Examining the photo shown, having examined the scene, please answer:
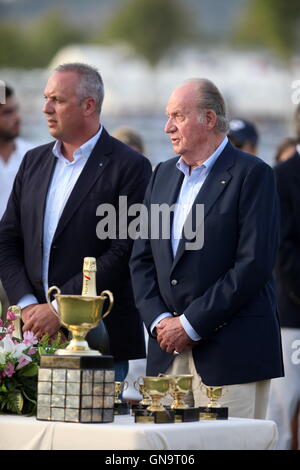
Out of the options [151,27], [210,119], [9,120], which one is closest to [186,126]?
[210,119]

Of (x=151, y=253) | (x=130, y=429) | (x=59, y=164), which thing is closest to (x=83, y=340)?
(x=130, y=429)

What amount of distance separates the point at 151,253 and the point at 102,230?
0.38m

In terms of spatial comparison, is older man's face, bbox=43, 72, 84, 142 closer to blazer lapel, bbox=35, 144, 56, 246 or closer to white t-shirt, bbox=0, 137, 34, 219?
blazer lapel, bbox=35, 144, 56, 246

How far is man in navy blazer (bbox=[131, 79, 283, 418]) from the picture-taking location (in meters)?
4.99

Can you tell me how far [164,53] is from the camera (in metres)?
17.9

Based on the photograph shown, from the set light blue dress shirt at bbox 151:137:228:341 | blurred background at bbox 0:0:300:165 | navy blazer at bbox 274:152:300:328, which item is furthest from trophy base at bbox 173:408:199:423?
blurred background at bbox 0:0:300:165

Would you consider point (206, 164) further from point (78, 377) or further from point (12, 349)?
point (78, 377)

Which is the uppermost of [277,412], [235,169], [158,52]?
[158,52]

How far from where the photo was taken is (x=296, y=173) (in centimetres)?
694

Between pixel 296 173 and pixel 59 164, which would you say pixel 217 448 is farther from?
pixel 296 173

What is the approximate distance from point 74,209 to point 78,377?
5.78 feet

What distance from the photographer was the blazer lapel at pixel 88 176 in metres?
5.64

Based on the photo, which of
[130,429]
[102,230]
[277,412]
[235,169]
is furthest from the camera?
[277,412]
